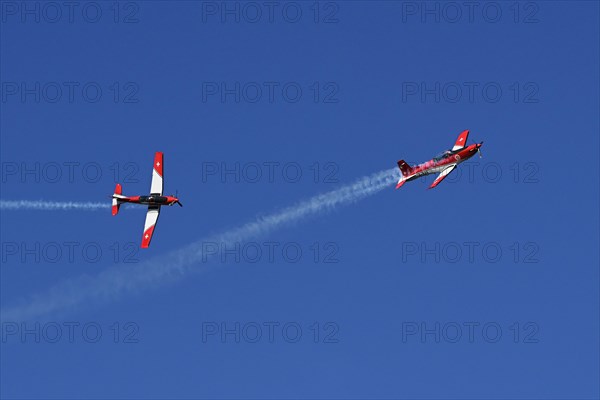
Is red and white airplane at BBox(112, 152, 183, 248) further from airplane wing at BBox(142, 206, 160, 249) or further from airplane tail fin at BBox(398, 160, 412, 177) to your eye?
airplane tail fin at BBox(398, 160, 412, 177)

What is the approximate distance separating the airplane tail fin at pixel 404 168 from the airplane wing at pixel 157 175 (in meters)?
31.2

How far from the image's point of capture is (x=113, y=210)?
132 metres

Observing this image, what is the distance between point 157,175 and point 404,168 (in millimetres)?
32277

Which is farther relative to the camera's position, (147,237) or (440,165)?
(440,165)

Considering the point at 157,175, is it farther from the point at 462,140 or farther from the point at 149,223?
the point at 462,140

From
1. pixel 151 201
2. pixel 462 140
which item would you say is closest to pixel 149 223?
pixel 151 201

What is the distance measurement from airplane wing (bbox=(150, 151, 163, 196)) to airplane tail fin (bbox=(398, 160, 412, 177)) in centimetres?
3122

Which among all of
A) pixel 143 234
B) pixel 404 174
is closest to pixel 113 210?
pixel 143 234

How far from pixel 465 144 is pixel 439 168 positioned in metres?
8.93

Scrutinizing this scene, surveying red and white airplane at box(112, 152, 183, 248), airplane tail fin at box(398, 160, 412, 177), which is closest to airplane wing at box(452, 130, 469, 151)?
airplane tail fin at box(398, 160, 412, 177)

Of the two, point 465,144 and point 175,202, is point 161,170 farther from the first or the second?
point 465,144

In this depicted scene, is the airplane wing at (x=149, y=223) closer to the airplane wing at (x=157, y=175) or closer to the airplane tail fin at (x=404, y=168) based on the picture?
the airplane wing at (x=157, y=175)

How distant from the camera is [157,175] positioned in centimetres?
13800

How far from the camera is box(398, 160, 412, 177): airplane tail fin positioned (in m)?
137
